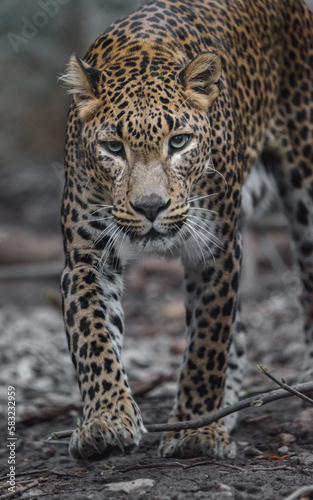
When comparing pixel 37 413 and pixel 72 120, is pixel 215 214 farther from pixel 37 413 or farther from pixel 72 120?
pixel 37 413

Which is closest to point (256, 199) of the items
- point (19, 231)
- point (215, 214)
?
point (215, 214)

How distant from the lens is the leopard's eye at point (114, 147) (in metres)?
5.18

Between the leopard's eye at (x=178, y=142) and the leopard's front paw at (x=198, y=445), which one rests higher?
the leopard's eye at (x=178, y=142)

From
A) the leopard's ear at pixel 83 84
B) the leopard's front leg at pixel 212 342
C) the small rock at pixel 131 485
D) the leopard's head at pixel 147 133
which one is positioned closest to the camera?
the small rock at pixel 131 485

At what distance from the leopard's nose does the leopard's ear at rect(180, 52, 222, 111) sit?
91 centimetres

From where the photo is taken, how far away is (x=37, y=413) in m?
7.47

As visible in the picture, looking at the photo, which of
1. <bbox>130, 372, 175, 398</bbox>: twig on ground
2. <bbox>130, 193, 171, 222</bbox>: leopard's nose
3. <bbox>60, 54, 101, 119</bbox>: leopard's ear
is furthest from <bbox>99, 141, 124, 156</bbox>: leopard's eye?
<bbox>130, 372, 175, 398</bbox>: twig on ground

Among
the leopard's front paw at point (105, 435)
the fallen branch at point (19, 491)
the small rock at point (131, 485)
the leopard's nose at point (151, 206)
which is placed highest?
the leopard's nose at point (151, 206)

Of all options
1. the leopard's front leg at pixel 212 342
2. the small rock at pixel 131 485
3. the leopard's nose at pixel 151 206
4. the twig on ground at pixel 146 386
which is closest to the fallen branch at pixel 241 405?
the small rock at pixel 131 485

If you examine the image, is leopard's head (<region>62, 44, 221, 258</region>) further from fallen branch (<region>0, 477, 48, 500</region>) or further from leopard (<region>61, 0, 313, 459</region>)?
fallen branch (<region>0, 477, 48, 500</region>)

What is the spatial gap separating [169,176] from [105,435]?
1.66 metres

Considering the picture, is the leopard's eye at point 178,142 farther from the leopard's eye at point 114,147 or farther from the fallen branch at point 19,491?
the fallen branch at point 19,491

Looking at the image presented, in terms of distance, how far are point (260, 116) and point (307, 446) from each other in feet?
9.51

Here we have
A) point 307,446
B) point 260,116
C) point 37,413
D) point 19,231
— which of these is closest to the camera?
point 307,446
